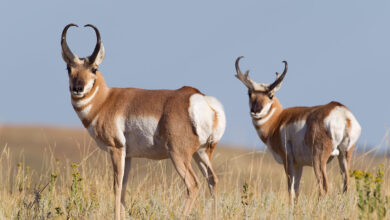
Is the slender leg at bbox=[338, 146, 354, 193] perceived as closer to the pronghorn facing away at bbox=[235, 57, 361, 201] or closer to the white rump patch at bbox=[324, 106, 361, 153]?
the pronghorn facing away at bbox=[235, 57, 361, 201]

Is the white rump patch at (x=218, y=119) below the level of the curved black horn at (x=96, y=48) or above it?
below

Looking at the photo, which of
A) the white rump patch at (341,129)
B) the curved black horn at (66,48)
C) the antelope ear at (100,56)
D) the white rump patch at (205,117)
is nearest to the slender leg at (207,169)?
the white rump patch at (205,117)

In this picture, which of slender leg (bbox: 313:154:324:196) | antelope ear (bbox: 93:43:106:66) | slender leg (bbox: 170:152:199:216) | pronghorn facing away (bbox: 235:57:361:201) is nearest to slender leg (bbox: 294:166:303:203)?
pronghorn facing away (bbox: 235:57:361:201)

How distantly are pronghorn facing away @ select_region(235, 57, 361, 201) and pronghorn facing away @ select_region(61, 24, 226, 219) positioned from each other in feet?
7.74

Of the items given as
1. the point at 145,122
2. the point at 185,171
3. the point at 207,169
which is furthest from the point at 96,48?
the point at 207,169

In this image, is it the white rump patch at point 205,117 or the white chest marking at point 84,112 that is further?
the white chest marking at point 84,112

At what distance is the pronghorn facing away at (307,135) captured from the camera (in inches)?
360

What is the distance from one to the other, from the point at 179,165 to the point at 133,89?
136cm

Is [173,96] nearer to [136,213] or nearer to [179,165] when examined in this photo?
[179,165]

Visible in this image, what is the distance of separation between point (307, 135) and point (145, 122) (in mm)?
3387

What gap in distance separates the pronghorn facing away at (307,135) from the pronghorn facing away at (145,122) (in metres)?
2.36

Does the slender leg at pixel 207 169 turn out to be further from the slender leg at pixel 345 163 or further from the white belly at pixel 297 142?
the slender leg at pixel 345 163

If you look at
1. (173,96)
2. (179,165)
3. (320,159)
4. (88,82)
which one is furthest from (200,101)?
(320,159)

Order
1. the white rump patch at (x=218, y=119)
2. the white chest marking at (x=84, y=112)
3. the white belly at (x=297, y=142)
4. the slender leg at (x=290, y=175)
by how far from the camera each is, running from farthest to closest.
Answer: the white belly at (x=297, y=142), the slender leg at (x=290, y=175), the white chest marking at (x=84, y=112), the white rump patch at (x=218, y=119)
